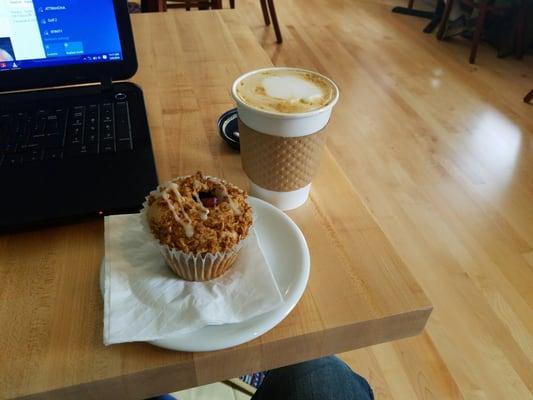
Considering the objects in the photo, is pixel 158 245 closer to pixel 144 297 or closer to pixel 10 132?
pixel 144 297

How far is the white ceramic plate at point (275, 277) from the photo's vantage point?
35 cm

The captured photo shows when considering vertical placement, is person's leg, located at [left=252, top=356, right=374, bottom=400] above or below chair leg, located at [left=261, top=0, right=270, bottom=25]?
above

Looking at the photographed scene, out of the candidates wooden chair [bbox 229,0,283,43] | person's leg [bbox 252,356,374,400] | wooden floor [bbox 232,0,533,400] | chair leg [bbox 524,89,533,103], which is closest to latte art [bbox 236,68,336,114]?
person's leg [bbox 252,356,374,400]

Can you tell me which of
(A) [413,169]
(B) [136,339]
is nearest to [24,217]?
(B) [136,339]

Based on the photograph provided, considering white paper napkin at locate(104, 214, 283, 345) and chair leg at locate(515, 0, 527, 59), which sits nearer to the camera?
white paper napkin at locate(104, 214, 283, 345)

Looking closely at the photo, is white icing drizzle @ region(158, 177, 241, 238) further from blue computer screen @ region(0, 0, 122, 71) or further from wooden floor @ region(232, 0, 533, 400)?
wooden floor @ region(232, 0, 533, 400)

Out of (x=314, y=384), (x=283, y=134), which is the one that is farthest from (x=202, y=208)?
(x=314, y=384)

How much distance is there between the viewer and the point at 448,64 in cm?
244

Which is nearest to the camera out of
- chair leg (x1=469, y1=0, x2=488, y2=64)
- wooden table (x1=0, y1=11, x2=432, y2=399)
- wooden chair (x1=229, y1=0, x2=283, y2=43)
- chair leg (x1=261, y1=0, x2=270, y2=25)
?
wooden table (x1=0, y1=11, x2=432, y2=399)

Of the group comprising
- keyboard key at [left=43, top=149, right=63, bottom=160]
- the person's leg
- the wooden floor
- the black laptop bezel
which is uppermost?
the black laptop bezel

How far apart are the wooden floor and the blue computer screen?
86cm

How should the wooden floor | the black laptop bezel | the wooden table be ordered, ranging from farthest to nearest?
the wooden floor < the black laptop bezel < the wooden table

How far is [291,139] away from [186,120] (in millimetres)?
254

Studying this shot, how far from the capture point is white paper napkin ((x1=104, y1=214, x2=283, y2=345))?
1.15 feet
